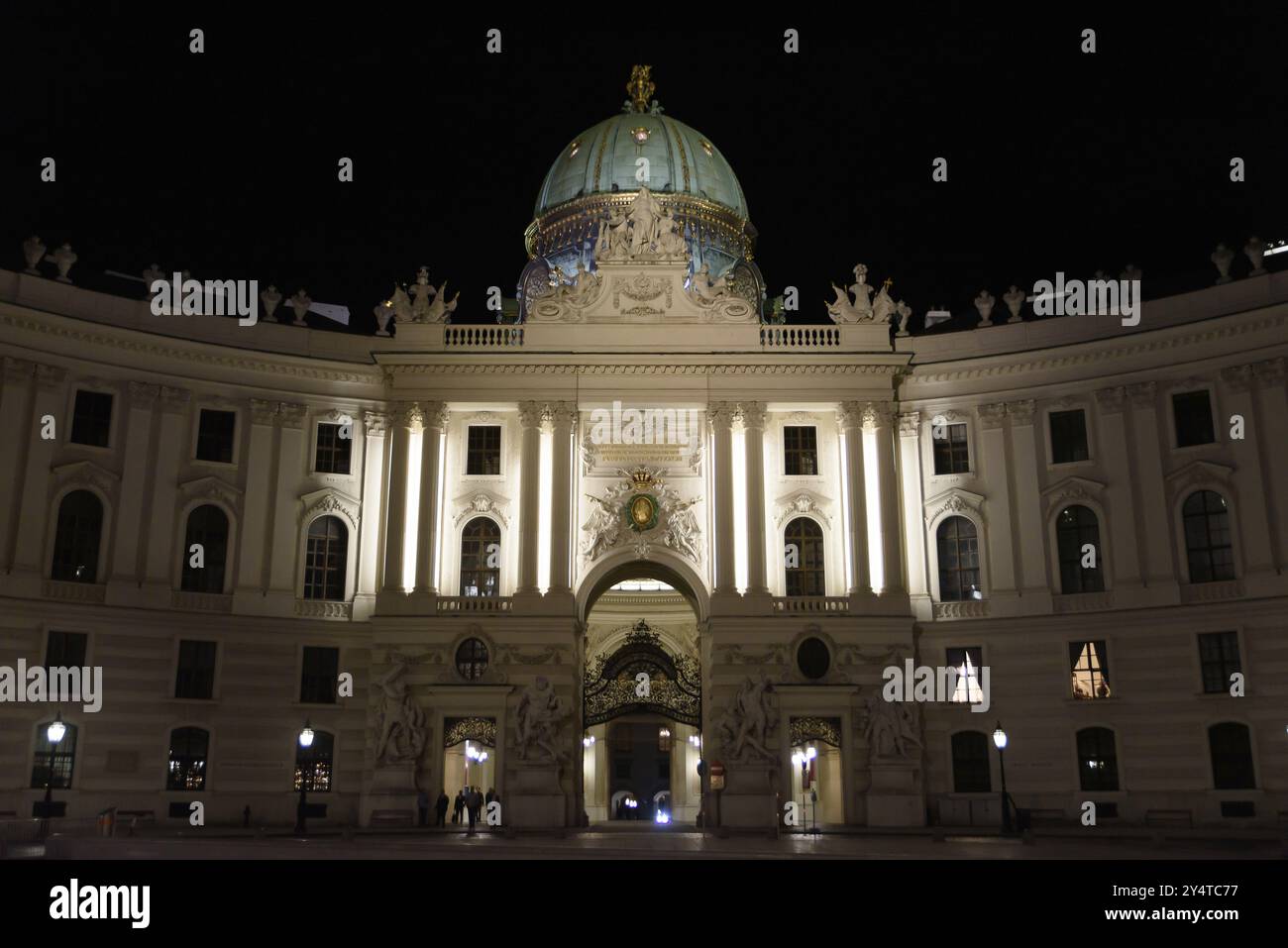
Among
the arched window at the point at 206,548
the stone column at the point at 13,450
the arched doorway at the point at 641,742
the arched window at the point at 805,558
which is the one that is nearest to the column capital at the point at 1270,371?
the arched window at the point at 805,558

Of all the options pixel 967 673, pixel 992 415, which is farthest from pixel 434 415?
pixel 967 673

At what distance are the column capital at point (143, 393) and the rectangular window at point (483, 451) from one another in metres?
11.2

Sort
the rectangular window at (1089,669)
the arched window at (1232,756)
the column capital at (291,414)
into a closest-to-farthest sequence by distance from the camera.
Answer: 1. the arched window at (1232,756)
2. the rectangular window at (1089,669)
3. the column capital at (291,414)

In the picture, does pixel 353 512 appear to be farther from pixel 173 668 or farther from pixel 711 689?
pixel 711 689

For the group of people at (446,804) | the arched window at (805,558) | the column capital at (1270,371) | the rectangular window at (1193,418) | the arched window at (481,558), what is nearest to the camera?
the group of people at (446,804)

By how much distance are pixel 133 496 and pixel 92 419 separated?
3.06 meters

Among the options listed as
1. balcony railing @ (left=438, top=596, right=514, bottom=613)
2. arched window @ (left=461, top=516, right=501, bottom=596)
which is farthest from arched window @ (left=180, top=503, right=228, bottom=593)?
arched window @ (left=461, top=516, right=501, bottom=596)

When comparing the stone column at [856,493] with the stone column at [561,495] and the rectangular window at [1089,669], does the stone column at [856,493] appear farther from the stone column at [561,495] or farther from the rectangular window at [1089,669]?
the stone column at [561,495]

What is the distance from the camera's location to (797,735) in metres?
42.2

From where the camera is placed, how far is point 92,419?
43000 mm

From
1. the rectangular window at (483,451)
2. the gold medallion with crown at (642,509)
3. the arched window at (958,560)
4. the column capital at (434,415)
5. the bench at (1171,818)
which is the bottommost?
the bench at (1171,818)

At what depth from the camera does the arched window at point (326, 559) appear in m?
45.2

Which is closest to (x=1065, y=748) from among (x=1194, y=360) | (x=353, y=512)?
(x=1194, y=360)

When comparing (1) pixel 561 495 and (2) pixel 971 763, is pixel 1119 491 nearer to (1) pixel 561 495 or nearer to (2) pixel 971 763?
(2) pixel 971 763
